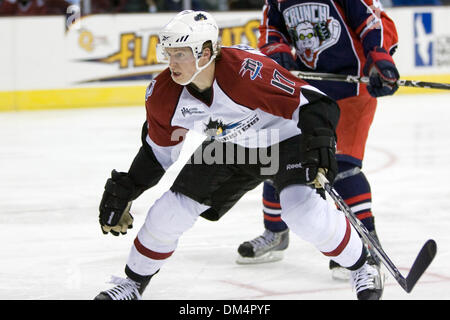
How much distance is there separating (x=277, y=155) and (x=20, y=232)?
147 centimetres

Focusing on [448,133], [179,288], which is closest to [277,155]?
[179,288]

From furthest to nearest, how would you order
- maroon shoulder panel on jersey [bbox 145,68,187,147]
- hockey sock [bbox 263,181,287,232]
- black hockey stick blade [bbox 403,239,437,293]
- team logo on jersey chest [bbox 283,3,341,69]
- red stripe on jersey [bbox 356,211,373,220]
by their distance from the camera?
hockey sock [bbox 263,181,287,232]
team logo on jersey chest [bbox 283,3,341,69]
red stripe on jersey [bbox 356,211,373,220]
maroon shoulder panel on jersey [bbox 145,68,187,147]
black hockey stick blade [bbox 403,239,437,293]

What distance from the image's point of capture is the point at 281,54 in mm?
3273

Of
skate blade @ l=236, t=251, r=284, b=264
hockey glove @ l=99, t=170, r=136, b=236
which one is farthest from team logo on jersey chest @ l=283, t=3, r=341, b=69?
hockey glove @ l=99, t=170, r=136, b=236

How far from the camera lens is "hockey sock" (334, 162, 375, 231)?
3062 mm

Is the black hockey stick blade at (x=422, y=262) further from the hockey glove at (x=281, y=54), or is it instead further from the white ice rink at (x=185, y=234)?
the hockey glove at (x=281, y=54)

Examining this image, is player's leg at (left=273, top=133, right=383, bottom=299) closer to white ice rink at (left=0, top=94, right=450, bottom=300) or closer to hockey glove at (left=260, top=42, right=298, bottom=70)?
white ice rink at (left=0, top=94, right=450, bottom=300)

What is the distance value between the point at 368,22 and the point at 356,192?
1.93 feet

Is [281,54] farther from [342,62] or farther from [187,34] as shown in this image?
[187,34]

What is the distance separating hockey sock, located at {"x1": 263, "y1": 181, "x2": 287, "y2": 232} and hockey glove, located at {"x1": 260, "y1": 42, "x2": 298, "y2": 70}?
439 millimetres

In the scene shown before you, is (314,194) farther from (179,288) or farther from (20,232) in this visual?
(20,232)

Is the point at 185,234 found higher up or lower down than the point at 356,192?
lower down

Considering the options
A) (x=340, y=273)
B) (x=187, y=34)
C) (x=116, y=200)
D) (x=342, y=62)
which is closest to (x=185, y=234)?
(x=340, y=273)

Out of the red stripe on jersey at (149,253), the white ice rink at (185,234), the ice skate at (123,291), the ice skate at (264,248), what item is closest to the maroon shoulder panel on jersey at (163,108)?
the red stripe on jersey at (149,253)
